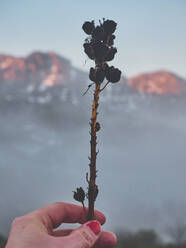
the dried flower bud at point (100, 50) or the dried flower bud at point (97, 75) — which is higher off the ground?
the dried flower bud at point (100, 50)

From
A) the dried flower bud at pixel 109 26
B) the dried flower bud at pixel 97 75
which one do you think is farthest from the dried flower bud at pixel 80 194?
the dried flower bud at pixel 109 26

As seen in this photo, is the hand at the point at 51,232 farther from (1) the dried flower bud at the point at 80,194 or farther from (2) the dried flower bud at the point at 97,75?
(2) the dried flower bud at the point at 97,75

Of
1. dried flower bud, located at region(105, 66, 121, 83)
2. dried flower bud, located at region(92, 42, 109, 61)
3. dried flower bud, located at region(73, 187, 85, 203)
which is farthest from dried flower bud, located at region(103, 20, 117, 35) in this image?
dried flower bud, located at region(73, 187, 85, 203)

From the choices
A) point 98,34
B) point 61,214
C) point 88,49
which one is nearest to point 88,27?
point 98,34

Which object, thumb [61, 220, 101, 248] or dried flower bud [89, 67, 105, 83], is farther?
thumb [61, 220, 101, 248]

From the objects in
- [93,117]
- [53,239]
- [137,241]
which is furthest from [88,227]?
[137,241]

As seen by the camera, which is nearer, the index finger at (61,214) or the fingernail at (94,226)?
the fingernail at (94,226)

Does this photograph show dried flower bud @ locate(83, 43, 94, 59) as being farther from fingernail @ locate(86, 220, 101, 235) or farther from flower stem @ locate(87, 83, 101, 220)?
fingernail @ locate(86, 220, 101, 235)
